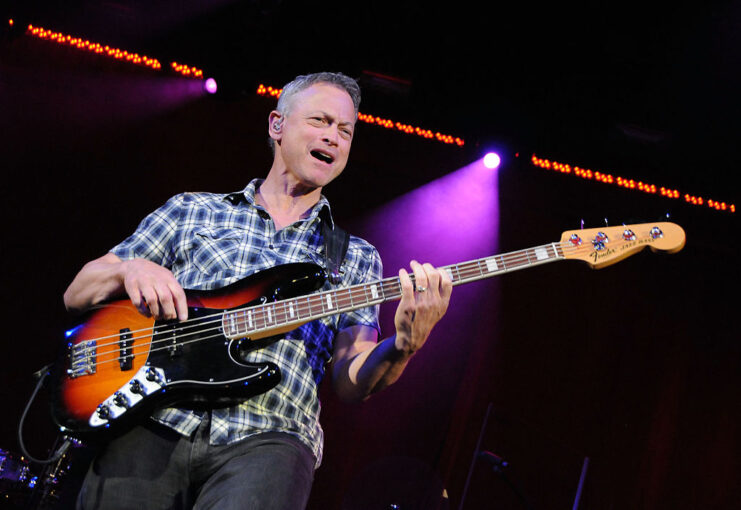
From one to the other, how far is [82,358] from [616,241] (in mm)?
2383

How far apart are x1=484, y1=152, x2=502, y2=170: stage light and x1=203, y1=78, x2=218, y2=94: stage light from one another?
315cm

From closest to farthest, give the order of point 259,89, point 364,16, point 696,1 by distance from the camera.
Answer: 1. point 696,1
2. point 364,16
3. point 259,89

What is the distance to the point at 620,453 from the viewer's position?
6.02 m

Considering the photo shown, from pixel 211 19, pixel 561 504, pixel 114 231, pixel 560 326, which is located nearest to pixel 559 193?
pixel 560 326

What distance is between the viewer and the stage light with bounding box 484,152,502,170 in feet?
20.7

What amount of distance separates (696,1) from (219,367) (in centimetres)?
484

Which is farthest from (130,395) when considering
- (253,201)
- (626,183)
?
(626,183)

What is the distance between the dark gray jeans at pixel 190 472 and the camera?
1.84 m

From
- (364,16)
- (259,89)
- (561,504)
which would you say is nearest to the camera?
(364,16)

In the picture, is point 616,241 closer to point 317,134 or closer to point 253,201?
point 317,134

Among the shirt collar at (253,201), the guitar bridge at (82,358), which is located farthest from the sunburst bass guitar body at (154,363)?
the shirt collar at (253,201)

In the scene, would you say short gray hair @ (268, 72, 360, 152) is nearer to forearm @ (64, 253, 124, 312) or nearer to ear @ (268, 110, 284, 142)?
ear @ (268, 110, 284, 142)

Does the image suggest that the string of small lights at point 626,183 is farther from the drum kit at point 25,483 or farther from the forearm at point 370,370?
the drum kit at point 25,483

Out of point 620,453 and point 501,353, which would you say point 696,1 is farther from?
point 620,453
